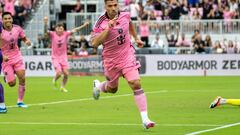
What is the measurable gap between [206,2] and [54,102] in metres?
24.1

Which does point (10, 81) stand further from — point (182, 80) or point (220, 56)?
point (220, 56)

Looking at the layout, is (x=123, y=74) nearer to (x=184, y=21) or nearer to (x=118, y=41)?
(x=118, y=41)

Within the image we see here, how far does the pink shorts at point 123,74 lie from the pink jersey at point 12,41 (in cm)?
581

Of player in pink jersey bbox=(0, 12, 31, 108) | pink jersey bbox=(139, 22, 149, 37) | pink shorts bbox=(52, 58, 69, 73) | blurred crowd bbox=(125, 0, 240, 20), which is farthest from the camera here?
blurred crowd bbox=(125, 0, 240, 20)

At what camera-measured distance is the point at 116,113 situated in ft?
66.2

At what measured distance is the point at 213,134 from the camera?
1510 cm

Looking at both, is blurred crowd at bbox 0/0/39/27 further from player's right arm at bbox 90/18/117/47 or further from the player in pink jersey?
player's right arm at bbox 90/18/117/47

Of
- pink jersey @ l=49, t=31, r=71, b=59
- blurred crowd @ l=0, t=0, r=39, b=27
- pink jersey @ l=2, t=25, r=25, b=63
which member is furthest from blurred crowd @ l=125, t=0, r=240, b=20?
pink jersey @ l=2, t=25, r=25, b=63

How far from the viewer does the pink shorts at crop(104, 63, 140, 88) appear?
1655cm

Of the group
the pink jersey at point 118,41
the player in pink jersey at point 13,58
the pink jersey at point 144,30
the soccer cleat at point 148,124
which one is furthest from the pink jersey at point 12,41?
the pink jersey at point 144,30

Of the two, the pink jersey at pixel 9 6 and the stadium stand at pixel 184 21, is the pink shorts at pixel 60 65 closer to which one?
the stadium stand at pixel 184 21

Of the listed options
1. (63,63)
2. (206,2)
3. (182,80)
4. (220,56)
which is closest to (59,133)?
(63,63)

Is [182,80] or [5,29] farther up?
[5,29]

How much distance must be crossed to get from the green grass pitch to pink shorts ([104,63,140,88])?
85cm
